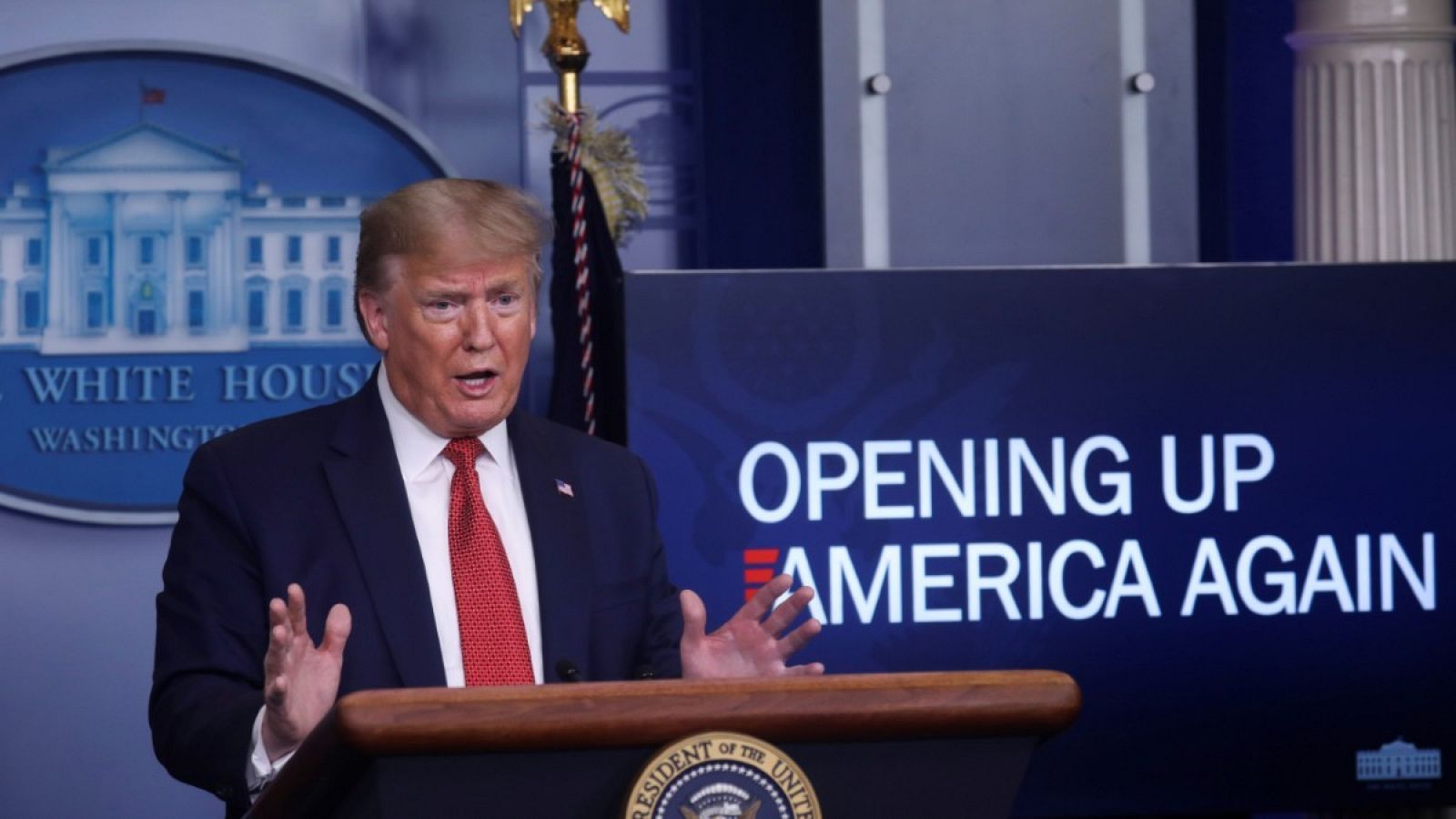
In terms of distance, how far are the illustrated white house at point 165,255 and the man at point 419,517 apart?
71.0 inches

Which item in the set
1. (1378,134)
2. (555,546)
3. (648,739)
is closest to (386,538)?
(555,546)

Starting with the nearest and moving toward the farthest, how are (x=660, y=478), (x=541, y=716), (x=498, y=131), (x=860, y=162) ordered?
(x=541, y=716)
(x=660, y=478)
(x=860, y=162)
(x=498, y=131)

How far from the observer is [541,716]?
1.16 m

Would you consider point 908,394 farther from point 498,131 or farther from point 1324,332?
point 498,131

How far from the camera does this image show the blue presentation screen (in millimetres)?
3049

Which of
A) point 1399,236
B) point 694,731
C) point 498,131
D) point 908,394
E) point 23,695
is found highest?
point 498,131

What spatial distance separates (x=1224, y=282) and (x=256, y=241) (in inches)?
75.2

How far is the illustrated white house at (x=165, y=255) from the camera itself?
3.75m

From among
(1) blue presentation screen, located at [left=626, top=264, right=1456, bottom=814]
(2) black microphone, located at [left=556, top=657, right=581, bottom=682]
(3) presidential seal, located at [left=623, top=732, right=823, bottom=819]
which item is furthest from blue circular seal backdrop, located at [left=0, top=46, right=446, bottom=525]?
(3) presidential seal, located at [left=623, top=732, right=823, bottom=819]

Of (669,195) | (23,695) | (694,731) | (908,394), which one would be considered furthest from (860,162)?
(694,731)

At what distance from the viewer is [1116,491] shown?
10.2 ft

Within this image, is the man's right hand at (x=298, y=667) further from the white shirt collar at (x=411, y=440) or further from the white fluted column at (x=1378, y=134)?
the white fluted column at (x=1378, y=134)

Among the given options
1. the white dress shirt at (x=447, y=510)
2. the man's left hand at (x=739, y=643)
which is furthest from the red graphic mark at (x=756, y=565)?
the man's left hand at (x=739, y=643)

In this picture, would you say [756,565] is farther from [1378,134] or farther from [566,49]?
[1378,134]
